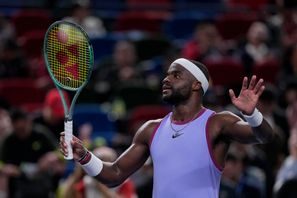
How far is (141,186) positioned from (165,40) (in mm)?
4882

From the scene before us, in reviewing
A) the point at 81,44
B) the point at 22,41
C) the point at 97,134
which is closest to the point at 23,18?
the point at 22,41

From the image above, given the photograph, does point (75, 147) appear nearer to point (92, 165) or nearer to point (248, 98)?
point (92, 165)

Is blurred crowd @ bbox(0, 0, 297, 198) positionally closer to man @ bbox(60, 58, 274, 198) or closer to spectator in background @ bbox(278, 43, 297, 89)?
spectator in background @ bbox(278, 43, 297, 89)

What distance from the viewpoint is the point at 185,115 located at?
20.4 feet

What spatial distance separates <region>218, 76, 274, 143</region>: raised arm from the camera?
5781mm

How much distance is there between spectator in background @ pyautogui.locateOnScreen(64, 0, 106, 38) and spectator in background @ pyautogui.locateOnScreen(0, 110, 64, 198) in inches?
137

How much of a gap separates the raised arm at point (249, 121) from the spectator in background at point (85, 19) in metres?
7.48

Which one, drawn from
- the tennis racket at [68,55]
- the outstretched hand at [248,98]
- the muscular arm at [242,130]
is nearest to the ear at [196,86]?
the muscular arm at [242,130]

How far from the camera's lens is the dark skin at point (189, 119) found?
5828 millimetres

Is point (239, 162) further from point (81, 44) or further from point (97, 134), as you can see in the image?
point (81, 44)

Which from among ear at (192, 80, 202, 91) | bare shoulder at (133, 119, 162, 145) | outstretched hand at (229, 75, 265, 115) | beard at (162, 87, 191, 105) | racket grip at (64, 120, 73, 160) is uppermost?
outstretched hand at (229, 75, 265, 115)

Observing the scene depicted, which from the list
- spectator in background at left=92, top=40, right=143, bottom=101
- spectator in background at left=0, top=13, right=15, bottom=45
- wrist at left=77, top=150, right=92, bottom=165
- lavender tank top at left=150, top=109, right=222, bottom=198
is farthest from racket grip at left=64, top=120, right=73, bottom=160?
spectator in background at left=0, top=13, right=15, bottom=45

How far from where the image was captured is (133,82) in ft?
38.6

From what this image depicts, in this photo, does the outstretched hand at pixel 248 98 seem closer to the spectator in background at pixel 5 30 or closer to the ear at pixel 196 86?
the ear at pixel 196 86
